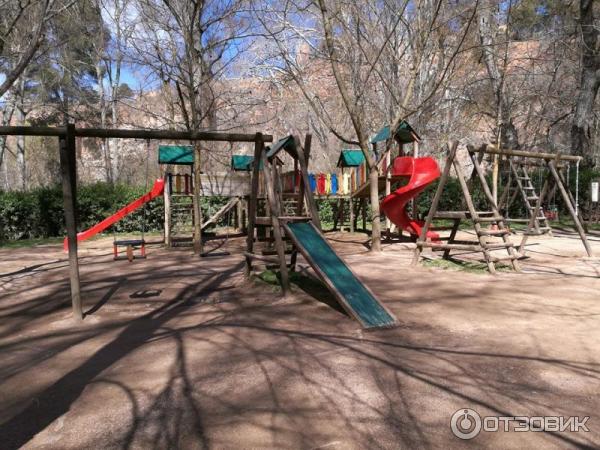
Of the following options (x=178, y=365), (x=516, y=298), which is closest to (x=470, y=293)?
(x=516, y=298)

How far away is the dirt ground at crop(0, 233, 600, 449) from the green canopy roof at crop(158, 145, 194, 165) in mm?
6395

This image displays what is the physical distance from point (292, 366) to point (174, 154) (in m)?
10.2

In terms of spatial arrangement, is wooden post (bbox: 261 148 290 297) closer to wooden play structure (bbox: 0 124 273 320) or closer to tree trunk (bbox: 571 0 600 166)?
wooden play structure (bbox: 0 124 273 320)

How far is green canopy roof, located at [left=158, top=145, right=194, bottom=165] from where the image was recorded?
41.2ft

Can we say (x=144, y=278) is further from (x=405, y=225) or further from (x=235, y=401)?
(x=405, y=225)

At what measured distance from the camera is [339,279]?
17.8 feet

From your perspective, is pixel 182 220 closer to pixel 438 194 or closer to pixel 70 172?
pixel 438 194

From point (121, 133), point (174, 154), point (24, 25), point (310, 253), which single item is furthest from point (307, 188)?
point (24, 25)

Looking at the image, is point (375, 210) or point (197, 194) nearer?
point (375, 210)

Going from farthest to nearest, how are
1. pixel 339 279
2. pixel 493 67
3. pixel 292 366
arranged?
pixel 493 67 → pixel 339 279 → pixel 292 366

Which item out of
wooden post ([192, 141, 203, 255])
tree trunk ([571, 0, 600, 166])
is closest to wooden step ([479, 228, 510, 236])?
wooden post ([192, 141, 203, 255])

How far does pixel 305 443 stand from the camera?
238 cm

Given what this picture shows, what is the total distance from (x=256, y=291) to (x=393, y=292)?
71.9 inches

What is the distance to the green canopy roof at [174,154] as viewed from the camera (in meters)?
12.6
